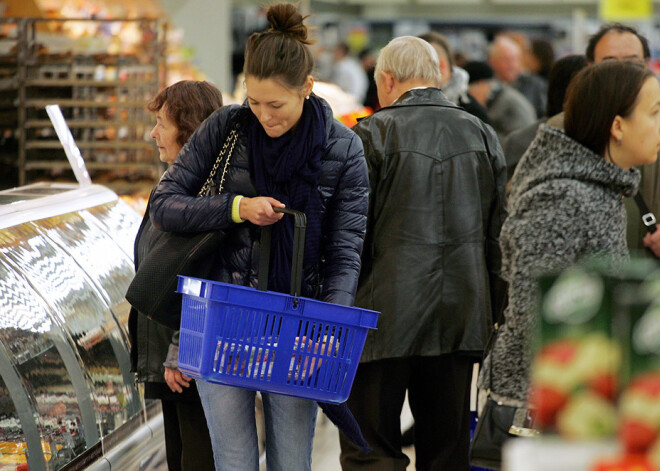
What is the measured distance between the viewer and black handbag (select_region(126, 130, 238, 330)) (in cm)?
255

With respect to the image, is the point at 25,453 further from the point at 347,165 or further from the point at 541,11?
the point at 541,11

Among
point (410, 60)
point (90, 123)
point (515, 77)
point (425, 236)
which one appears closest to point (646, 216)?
point (425, 236)

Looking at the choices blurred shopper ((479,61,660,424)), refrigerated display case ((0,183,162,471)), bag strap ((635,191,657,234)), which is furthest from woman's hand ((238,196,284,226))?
bag strap ((635,191,657,234))

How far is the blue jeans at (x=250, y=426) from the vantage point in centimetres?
255

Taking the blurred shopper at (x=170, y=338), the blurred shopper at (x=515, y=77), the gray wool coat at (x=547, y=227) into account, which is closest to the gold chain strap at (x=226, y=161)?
the blurred shopper at (x=170, y=338)

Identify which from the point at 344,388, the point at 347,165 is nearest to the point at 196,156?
the point at 347,165

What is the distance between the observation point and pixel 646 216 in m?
3.32

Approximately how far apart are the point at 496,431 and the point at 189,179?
1031mm

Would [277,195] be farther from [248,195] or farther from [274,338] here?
[274,338]

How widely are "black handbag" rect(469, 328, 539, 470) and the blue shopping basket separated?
1.18 feet

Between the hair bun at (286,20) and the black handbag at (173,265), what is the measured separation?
296 millimetres

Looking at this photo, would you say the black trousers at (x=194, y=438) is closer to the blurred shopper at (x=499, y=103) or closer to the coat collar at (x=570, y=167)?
the coat collar at (x=570, y=167)

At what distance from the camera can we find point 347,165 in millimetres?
2604

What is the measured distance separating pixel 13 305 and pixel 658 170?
2.28m
